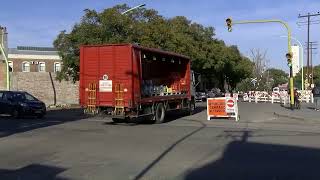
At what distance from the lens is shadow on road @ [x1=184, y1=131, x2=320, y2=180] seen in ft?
35.9

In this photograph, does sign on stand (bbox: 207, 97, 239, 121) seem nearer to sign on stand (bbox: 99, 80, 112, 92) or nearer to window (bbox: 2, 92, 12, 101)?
sign on stand (bbox: 99, 80, 112, 92)

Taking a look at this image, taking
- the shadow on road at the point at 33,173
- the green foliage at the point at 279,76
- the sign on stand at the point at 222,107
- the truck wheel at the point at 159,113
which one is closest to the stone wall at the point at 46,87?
the sign on stand at the point at 222,107

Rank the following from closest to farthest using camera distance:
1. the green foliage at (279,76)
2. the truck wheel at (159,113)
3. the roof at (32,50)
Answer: the truck wheel at (159,113), the roof at (32,50), the green foliage at (279,76)

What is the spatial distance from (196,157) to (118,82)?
1155 centimetres

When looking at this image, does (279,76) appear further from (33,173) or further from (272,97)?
(33,173)

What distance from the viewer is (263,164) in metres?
12.5

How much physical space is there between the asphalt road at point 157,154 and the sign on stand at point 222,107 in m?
7.46

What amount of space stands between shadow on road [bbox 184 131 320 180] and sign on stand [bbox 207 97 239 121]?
12645 mm

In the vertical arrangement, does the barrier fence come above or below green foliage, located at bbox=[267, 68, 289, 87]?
below

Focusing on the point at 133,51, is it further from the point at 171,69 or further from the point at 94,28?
the point at 94,28

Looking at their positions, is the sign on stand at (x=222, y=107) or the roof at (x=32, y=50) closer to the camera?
the sign on stand at (x=222, y=107)

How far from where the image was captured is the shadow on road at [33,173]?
11.0 meters

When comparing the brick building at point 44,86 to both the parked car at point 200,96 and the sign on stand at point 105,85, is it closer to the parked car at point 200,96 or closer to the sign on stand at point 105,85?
the parked car at point 200,96

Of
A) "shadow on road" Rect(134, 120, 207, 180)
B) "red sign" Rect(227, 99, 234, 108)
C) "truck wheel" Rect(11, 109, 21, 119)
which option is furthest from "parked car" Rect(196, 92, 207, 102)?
"shadow on road" Rect(134, 120, 207, 180)
